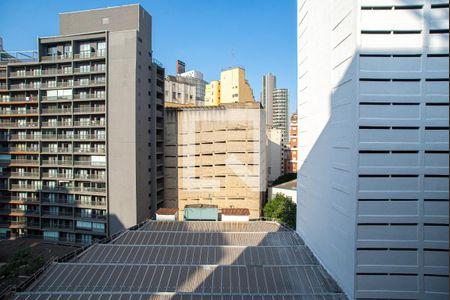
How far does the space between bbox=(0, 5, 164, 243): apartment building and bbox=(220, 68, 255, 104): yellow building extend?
68.8ft

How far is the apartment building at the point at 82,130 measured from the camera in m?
35.9

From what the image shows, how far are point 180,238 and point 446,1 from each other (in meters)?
24.5

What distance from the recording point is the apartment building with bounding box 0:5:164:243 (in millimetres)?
35875

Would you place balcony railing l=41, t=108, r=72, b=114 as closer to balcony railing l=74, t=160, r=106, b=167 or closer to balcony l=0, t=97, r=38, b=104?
balcony l=0, t=97, r=38, b=104

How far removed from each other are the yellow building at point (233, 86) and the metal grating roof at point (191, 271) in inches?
1485

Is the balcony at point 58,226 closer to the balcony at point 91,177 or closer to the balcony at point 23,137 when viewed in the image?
the balcony at point 91,177

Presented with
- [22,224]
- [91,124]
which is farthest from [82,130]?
[22,224]

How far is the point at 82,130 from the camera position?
37.9 metres

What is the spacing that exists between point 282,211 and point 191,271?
992 inches

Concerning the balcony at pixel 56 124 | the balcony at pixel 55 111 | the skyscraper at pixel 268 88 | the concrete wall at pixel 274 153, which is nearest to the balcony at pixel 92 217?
the balcony at pixel 56 124

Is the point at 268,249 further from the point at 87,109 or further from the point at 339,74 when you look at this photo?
the point at 87,109

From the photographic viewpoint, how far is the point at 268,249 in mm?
22938

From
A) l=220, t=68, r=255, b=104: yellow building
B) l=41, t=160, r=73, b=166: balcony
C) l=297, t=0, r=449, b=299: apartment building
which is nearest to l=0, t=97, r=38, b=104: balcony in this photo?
l=41, t=160, r=73, b=166: balcony

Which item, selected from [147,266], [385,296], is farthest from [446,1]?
[147,266]
